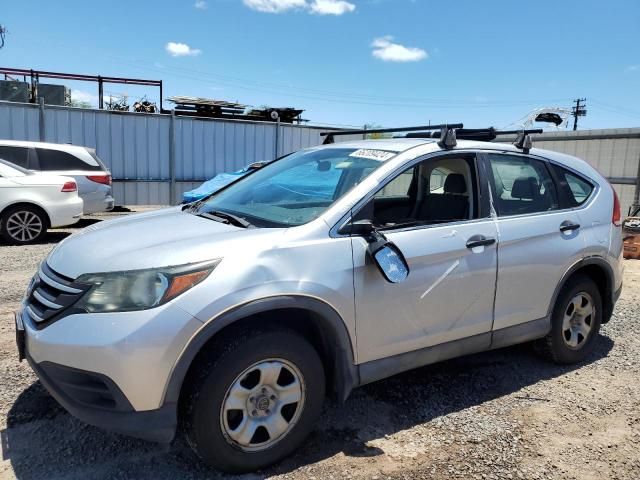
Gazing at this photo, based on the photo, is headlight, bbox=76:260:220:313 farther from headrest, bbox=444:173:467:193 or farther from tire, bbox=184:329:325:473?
headrest, bbox=444:173:467:193

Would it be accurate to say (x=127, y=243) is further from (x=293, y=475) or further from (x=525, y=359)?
(x=525, y=359)

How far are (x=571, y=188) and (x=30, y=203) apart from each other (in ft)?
26.2

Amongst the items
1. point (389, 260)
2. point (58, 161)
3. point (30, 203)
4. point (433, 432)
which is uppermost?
point (58, 161)

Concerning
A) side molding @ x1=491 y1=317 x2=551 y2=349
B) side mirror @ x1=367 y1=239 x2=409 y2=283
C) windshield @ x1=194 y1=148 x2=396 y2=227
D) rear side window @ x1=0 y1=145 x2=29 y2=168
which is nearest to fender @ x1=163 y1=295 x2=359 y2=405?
side mirror @ x1=367 y1=239 x2=409 y2=283

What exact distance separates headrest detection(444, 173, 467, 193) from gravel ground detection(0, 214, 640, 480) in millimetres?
1359

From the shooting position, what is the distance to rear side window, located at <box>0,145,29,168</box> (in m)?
9.58

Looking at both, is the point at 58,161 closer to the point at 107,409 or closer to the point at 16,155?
the point at 16,155

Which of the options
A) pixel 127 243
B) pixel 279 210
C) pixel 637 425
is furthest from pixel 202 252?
pixel 637 425

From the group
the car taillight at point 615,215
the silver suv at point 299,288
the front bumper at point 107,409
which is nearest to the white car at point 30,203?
the silver suv at point 299,288

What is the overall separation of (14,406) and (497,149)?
350 centimetres

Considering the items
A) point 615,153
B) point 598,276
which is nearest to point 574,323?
point 598,276

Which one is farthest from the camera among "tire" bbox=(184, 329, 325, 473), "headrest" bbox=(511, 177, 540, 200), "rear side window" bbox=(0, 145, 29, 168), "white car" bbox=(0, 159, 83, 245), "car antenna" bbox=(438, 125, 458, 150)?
"rear side window" bbox=(0, 145, 29, 168)

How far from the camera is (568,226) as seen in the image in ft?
12.8

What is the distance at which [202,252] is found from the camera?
2525 mm
